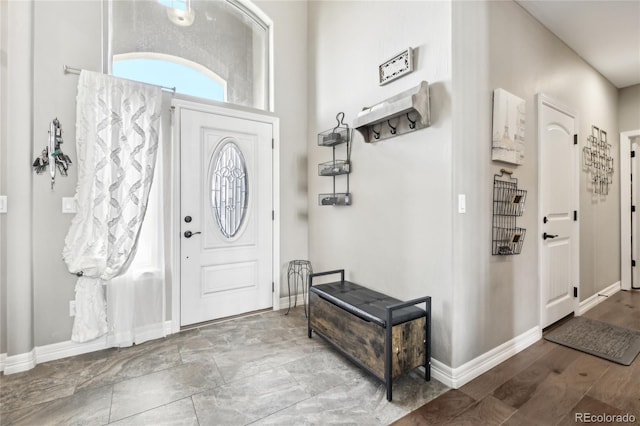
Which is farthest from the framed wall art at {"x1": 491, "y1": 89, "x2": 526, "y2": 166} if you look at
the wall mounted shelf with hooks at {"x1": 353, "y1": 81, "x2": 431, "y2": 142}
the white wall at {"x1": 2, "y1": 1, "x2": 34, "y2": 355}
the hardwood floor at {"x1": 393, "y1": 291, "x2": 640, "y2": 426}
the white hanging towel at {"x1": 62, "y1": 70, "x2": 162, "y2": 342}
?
the white wall at {"x1": 2, "y1": 1, "x2": 34, "y2": 355}

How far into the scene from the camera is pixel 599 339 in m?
2.54

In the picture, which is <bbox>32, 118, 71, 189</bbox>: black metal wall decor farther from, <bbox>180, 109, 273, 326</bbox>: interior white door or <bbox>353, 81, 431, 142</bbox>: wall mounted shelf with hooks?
<bbox>353, 81, 431, 142</bbox>: wall mounted shelf with hooks

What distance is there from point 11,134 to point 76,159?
39 cm

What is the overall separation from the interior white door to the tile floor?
579mm

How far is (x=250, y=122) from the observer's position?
3.16m

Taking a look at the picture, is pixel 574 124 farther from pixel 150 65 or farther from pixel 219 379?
pixel 150 65

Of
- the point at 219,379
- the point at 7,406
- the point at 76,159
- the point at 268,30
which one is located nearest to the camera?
the point at 7,406

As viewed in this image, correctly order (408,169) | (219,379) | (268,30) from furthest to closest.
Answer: (268,30)
(408,169)
(219,379)

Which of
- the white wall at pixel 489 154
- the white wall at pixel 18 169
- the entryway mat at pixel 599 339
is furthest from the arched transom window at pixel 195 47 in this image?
the entryway mat at pixel 599 339

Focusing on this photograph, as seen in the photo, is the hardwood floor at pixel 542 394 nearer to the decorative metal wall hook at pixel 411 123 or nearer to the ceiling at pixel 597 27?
the decorative metal wall hook at pixel 411 123

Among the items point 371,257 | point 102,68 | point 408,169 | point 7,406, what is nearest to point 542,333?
point 371,257

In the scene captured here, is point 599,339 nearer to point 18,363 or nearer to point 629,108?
point 629,108

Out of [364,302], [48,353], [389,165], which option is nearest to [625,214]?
[389,165]

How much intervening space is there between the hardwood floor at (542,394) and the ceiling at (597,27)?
9.41 ft
